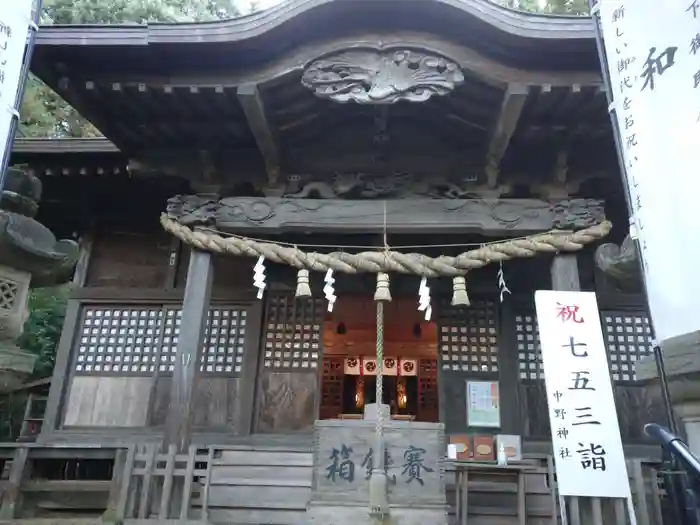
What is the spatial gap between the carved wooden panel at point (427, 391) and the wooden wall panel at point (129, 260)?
23.3 ft

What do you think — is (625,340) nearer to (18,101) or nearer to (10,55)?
(18,101)

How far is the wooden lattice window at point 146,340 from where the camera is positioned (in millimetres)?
8203

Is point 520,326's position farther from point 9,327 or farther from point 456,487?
point 9,327

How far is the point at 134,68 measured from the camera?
6434 mm

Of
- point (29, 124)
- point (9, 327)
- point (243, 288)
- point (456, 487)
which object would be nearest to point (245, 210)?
point (243, 288)

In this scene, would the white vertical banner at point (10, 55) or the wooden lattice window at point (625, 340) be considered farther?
the wooden lattice window at point (625, 340)

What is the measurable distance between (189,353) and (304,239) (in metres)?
2.64

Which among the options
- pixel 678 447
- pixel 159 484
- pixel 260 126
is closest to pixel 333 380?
pixel 159 484

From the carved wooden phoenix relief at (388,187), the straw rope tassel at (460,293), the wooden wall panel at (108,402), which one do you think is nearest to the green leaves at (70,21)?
the wooden wall panel at (108,402)

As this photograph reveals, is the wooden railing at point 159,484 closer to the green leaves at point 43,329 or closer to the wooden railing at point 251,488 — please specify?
the wooden railing at point 251,488

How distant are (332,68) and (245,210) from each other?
204 cm

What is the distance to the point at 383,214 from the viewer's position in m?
7.13

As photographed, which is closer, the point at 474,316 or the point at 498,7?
the point at 498,7

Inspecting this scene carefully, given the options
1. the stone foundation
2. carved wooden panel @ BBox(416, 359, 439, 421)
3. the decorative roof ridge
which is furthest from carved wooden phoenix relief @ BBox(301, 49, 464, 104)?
carved wooden panel @ BBox(416, 359, 439, 421)
